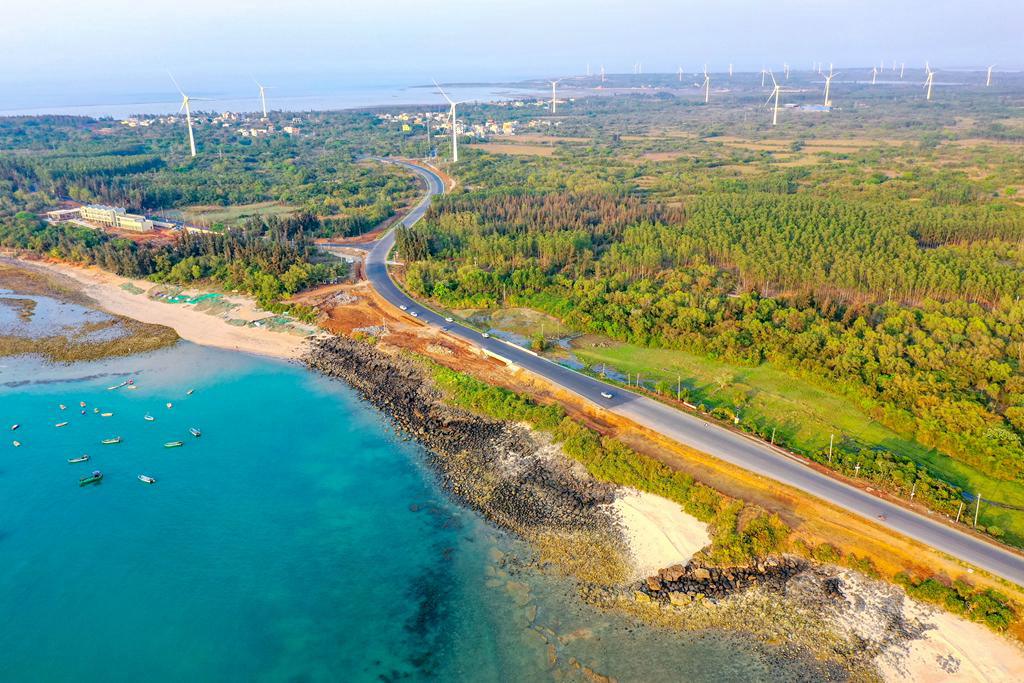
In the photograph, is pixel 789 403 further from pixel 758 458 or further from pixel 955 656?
pixel 955 656

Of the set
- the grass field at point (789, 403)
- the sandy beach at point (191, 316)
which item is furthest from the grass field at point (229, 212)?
the grass field at point (789, 403)

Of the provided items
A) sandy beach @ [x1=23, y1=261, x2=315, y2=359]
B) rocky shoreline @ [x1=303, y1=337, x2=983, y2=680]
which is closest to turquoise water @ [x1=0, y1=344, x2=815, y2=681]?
rocky shoreline @ [x1=303, y1=337, x2=983, y2=680]

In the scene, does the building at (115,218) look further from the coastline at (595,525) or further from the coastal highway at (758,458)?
the coastal highway at (758,458)

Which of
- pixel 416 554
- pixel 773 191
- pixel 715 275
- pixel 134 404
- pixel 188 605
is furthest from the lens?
pixel 773 191

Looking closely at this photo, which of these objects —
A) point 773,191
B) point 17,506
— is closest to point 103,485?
point 17,506

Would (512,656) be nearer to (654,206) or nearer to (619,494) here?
(619,494)

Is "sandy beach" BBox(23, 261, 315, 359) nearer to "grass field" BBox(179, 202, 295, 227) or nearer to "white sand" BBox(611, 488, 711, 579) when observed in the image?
"grass field" BBox(179, 202, 295, 227)
